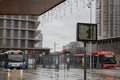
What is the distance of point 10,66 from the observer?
58125 mm

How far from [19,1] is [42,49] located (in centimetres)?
10799

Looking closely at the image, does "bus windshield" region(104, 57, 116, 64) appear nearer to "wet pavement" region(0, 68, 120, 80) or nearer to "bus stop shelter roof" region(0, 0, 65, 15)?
"wet pavement" region(0, 68, 120, 80)

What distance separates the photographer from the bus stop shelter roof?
33.8 ft

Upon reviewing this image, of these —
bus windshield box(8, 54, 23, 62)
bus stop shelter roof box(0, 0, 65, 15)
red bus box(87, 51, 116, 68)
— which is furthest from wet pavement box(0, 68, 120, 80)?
red bus box(87, 51, 116, 68)

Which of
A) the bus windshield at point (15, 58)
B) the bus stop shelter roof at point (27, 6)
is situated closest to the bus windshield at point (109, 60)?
the bus windshield at point (15, 58)

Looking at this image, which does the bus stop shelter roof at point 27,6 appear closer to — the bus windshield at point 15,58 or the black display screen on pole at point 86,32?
the black display screen on pole at point 86,32

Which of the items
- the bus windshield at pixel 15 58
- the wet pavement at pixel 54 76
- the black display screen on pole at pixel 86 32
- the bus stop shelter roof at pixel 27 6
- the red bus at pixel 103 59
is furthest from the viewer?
the red bus at pixel 103 59

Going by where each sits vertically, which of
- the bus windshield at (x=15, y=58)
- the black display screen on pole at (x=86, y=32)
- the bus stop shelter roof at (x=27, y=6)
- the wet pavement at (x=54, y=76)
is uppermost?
the bus stop shelter roof at (x=27, y=6)

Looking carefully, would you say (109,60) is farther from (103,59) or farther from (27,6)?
(27,6)

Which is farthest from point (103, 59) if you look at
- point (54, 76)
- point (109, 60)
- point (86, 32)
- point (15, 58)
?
point (86, 32)

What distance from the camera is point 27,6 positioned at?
11258mm

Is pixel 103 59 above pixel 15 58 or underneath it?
underneath

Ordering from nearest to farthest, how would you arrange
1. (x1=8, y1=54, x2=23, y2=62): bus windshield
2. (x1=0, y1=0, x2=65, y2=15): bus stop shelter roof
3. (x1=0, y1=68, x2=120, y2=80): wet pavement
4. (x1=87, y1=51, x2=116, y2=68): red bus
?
(x1=0, y1=0, x2=65, y2=15): bus stop shelter roof
(x1=0, y1=68, x2=120, y2=80): wet pavement
(x1=8, y1=54, x2=23, y2=62): bus windshield
(x1=87, y1=51, x2=116, y2=68): red bus

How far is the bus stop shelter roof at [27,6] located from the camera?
33.8 feet
